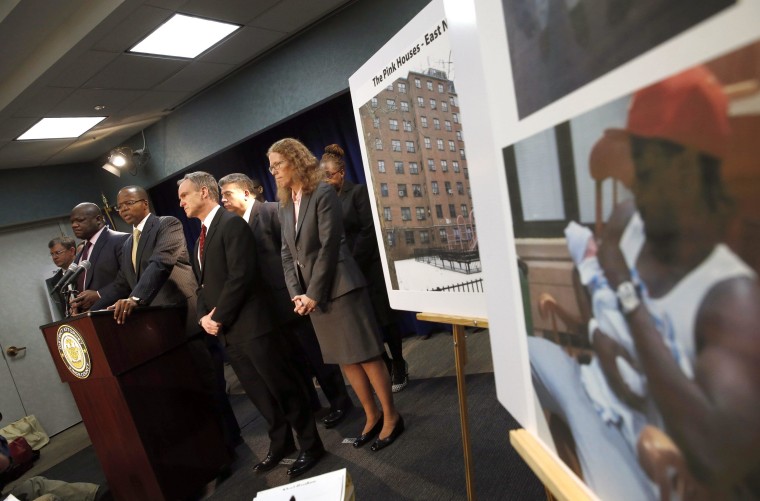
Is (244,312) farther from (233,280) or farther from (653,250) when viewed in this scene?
(653,250)

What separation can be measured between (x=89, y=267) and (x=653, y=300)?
316 cm

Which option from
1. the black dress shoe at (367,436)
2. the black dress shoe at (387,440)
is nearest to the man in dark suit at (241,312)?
the black dress shoe at (367,436)

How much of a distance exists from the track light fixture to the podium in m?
3.48

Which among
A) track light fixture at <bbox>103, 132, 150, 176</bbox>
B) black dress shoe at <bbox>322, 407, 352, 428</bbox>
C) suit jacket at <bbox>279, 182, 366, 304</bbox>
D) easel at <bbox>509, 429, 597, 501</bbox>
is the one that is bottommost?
black dress shoe at <bbox>322, 407, 352, 428</bbox>

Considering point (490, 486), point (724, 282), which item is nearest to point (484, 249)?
point (724, 282)

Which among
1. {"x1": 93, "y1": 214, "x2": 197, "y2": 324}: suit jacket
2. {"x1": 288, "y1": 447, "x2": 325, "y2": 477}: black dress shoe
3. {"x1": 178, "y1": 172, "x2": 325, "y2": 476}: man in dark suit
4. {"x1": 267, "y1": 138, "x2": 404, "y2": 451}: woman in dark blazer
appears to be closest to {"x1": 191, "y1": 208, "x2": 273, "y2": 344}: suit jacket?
{"x1": 178, "y1": 172, "x2": 325, "y2": 476}: man in dark suit

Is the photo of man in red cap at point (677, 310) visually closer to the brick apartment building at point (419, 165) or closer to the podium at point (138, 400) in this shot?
the brick apartment building at point (419, 165)

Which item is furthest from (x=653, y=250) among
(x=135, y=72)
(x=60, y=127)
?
(x=60, y=127)

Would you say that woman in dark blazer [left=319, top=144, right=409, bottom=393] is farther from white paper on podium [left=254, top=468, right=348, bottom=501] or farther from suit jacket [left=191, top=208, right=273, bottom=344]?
white paper on podium [left=254, top=468, right=348, bottom=501]

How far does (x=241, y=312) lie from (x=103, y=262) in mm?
1197

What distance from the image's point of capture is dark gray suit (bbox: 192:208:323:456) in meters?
2.21

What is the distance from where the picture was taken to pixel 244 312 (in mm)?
2244

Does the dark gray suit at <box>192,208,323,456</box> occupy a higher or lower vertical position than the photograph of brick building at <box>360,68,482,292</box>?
lower

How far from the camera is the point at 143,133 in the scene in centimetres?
546
